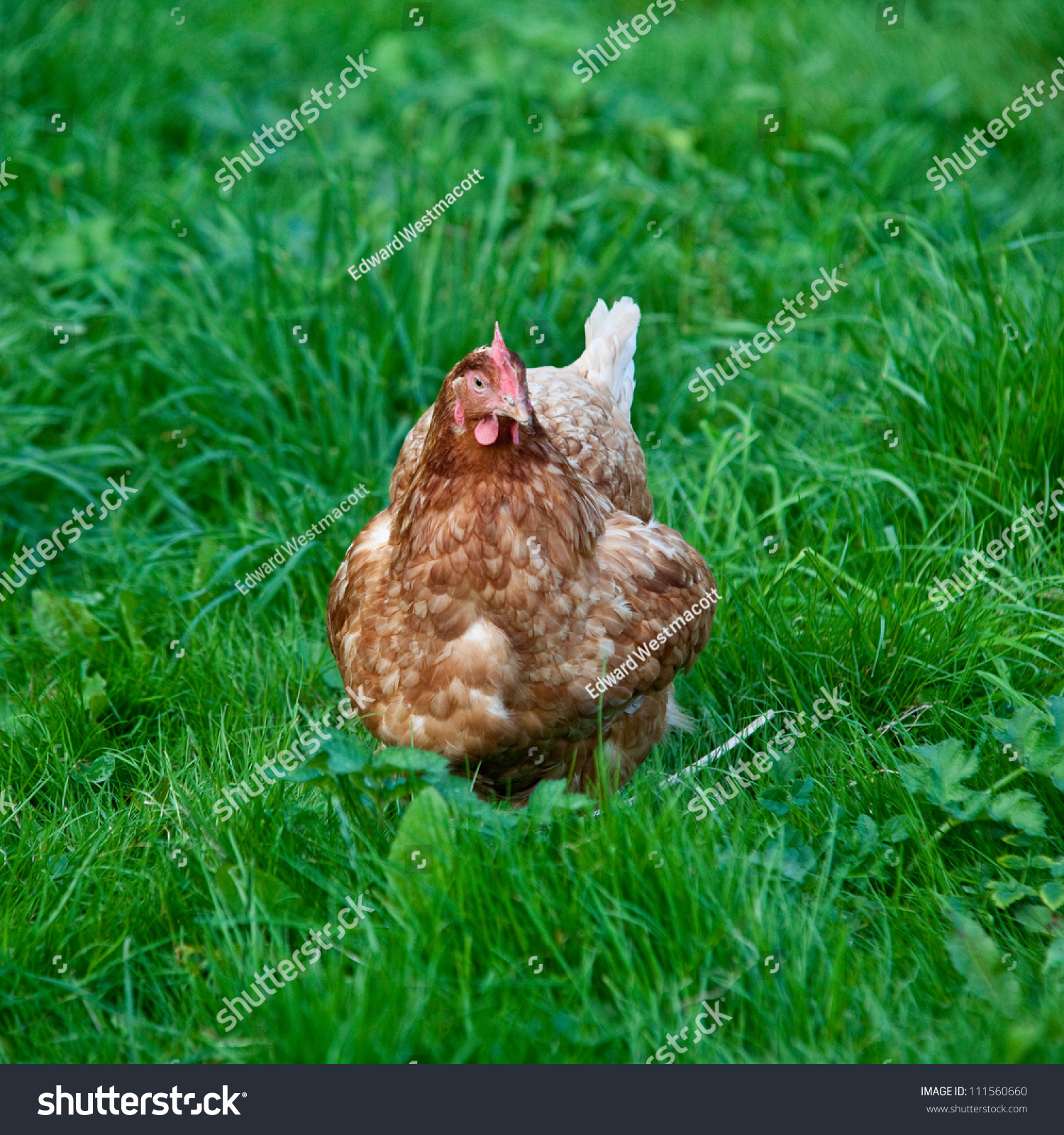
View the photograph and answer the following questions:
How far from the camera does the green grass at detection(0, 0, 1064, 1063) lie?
245 centimetres

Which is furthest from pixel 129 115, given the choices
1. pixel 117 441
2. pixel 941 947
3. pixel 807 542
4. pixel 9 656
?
pixel 941 947

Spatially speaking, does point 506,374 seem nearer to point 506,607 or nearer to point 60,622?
point 506,607

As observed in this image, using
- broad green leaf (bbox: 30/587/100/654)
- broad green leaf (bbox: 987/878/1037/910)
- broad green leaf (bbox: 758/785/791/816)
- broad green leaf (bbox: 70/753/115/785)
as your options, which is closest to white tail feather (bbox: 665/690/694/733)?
broad green leaf (bbox: 758/785/791/816)

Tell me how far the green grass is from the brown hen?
0.21 m

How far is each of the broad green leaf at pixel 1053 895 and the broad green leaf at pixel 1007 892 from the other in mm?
34

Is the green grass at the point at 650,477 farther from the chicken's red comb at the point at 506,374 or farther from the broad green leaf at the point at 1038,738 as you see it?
the chicken's red comb at the point at 506,374

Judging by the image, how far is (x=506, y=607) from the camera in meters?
2.70

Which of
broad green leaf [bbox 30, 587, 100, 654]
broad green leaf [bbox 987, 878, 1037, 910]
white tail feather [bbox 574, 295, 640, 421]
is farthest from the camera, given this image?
white tail feather [bbox 574, 295, 640, 421]

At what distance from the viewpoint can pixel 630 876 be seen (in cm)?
249

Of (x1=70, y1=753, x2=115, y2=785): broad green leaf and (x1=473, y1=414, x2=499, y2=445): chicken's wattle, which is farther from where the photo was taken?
(x1=70, y1=753, x2=115, y2=785): broad green leaf

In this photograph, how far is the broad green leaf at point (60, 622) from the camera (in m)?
3.77

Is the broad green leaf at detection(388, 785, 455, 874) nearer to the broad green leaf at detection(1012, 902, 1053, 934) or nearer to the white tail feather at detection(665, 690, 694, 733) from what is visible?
the white tail feather at detection(665, 690, 694, 733)

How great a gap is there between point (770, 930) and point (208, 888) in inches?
51.6

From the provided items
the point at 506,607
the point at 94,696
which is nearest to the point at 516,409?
the point at 506,607
